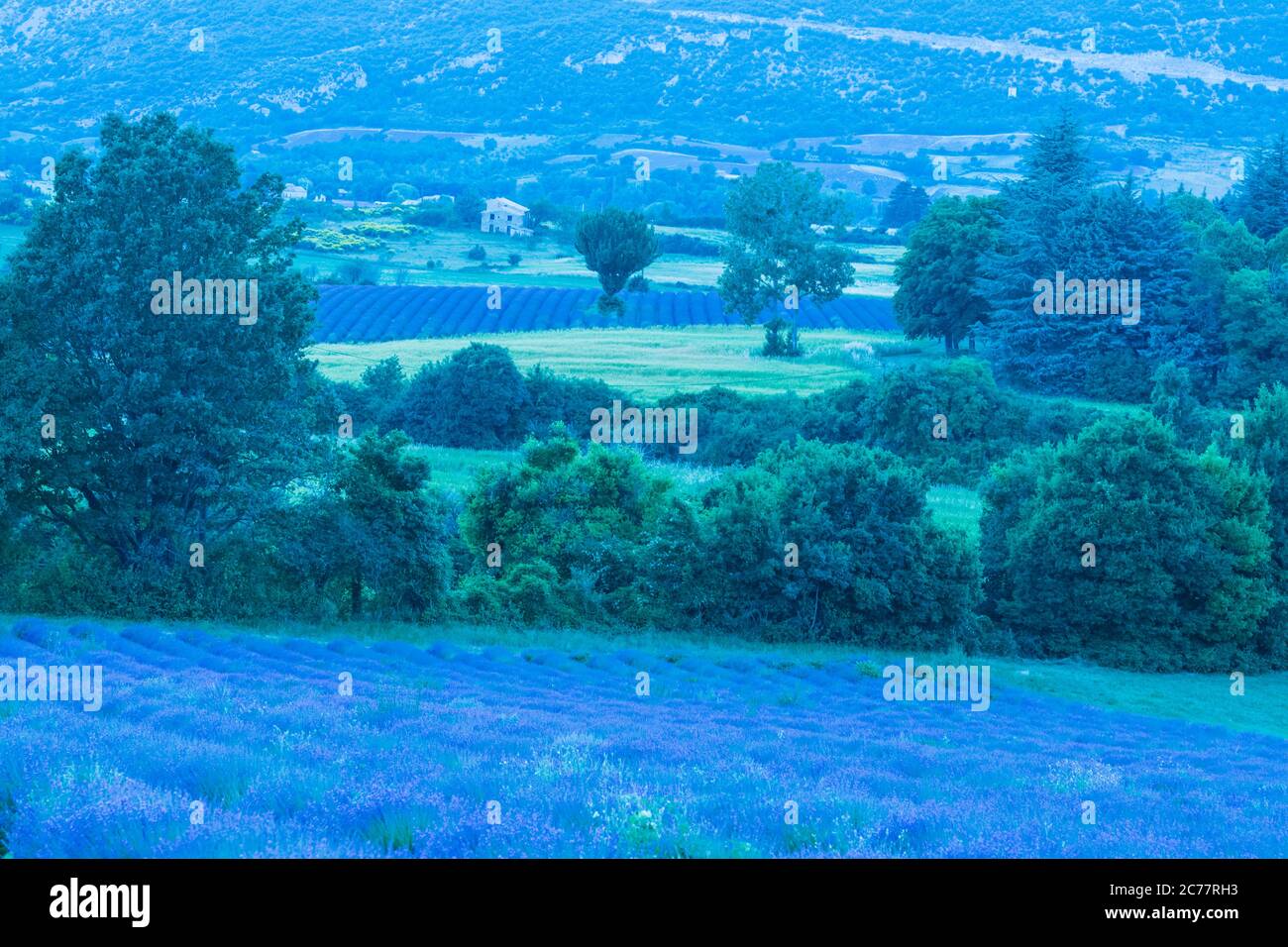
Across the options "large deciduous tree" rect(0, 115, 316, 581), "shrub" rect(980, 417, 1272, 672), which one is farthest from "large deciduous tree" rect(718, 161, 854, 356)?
"large deciduous tree" rect(0, 115, 316, 581)

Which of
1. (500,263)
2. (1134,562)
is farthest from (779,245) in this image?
(1134,562)

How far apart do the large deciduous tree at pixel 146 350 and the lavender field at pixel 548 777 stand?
926 centimetres

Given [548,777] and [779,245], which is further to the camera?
[779,245]

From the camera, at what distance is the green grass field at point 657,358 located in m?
70.6

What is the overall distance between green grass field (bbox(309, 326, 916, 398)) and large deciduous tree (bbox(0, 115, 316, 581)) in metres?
36.5

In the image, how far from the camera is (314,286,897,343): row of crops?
87.2 m

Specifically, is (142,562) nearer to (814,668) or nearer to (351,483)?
(351,483)

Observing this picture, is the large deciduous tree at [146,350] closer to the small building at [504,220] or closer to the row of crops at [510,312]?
the row of crops at [510,312]

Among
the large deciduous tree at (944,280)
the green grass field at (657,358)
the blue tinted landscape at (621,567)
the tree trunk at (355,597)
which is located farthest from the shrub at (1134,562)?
the large deciduous tree at (944,280)

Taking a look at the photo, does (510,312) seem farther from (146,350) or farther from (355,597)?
(146,350)

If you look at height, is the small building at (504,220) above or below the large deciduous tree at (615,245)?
above

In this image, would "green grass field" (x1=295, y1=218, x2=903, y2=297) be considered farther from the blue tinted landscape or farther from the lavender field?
the lavender field

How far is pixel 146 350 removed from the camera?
1133 inches

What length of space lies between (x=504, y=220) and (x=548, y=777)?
134497 millimetres
